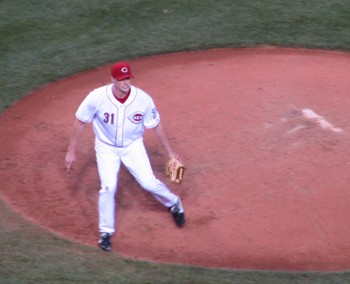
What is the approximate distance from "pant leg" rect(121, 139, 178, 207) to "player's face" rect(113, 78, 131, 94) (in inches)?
26.6

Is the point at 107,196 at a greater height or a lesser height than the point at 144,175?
lesser

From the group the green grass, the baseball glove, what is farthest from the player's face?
the green grass

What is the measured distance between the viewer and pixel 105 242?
8664 millimetres

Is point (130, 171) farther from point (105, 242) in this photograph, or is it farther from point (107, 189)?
point (105, 242)

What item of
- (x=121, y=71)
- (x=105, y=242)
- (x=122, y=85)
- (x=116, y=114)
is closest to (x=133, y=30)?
(x=116, y=114)

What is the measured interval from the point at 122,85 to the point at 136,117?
0.42m

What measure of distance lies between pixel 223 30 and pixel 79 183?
4439mm

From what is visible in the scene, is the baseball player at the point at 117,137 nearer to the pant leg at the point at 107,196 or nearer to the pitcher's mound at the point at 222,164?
the pant leg at the point at 107,196

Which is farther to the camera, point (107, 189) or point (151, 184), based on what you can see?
point (151, 184)

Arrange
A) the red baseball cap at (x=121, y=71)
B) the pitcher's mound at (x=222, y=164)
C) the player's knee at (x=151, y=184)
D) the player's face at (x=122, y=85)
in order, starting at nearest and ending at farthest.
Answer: the red baseball cap at (x=121, y=71), the player's face at (x=122, y=85), the pitcher's mound at (x=222, y=164), the player's knee at (x=151, y=184)

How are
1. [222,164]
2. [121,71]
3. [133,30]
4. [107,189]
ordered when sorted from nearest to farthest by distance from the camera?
[121,71]
[107,189]
[222,164]
[133,30]

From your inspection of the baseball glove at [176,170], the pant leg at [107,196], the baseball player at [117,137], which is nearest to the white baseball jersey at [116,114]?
the baseball player at [117,137]

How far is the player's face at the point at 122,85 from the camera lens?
857 centimetres

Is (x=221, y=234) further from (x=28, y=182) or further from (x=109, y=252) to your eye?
(x=28, y=182)
